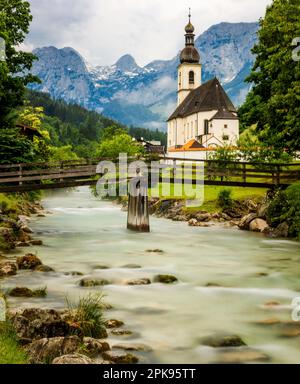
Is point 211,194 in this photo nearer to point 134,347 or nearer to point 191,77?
point 134,347

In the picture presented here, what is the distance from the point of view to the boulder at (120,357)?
9.35 metres

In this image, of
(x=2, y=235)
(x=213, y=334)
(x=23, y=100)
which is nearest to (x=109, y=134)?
(x=23, y=100)

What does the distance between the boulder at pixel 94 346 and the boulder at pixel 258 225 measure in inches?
866

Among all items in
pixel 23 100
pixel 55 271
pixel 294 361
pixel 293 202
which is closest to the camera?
pixel 294 361

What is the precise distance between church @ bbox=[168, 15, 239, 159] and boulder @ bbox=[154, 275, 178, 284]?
2267 inches

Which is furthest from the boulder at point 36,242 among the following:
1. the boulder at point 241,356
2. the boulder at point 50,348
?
the boulder at point 241,356

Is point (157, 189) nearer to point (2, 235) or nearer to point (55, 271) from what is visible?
point (2, 235)

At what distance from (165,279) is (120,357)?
7.68 meters

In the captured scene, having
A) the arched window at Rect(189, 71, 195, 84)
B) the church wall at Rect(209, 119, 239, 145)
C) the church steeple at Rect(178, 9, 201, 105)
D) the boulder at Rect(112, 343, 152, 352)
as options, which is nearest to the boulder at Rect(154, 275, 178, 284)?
the boulder at Rect(112, 343, 152, 352)

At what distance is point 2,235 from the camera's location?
75.8 ft

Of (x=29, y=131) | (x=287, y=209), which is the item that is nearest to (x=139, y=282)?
(x=287, y=209)

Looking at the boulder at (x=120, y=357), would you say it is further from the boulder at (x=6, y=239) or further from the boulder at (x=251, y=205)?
the boulder at (x=251, y=205)

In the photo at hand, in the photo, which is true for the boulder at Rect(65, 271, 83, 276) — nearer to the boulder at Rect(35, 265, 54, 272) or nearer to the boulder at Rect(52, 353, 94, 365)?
the boulder at Rect(35, 265, 54, 272)

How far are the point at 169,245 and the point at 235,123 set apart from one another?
233 feet
